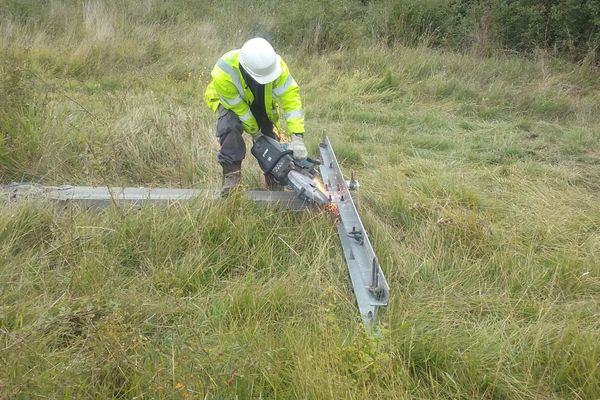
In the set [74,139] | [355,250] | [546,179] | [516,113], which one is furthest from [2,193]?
[516,113]

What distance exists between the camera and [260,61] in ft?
13.1

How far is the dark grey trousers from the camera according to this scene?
173 inches

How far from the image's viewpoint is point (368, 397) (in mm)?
2301

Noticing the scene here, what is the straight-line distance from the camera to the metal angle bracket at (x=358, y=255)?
2.97 meters

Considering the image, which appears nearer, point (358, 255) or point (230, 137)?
point (358, 255)

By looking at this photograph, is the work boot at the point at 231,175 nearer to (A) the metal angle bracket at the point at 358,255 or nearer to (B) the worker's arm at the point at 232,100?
(B) the worker's arm at the point at 232,100

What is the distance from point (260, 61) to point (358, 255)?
1541 mm

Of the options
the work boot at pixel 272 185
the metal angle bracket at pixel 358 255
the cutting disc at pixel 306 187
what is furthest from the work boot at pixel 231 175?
the metal angle bracket at pixel 358 255

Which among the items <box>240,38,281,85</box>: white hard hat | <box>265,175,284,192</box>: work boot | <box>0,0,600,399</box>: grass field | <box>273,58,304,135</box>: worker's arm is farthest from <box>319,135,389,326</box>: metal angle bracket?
<box>240,38,281,85</box>: white hard hat

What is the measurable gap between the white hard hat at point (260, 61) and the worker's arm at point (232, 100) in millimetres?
222

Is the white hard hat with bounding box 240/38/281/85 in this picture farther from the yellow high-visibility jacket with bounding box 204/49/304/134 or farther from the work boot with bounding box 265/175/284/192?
the work boot with bounding box 265/175/284/192

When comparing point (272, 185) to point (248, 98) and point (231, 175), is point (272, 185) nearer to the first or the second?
point (231, 175)

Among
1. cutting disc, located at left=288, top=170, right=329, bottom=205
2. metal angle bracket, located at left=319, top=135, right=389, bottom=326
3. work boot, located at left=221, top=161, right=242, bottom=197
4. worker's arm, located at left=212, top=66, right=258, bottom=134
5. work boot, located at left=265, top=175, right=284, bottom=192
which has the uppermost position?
worker's arm, located at left=212, top=66, right=258, bottom=134

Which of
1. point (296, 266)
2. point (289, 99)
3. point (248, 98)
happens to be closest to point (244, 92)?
point (248, 98)
